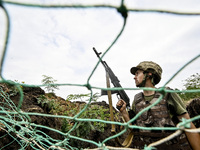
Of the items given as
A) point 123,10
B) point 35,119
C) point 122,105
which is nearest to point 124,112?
point 122,105

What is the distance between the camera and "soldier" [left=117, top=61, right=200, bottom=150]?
5.31 feet

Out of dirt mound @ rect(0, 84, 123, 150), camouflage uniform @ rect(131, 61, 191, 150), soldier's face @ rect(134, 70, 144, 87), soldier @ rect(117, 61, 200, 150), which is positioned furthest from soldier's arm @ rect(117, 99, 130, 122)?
dirt mound @ rect(0, 84, 123, 150)

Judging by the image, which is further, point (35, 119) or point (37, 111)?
point (37, 111)

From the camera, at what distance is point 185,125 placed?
563mm

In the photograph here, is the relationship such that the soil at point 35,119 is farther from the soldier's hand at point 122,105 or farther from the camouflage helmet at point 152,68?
the camouflage helmet at point 152,68

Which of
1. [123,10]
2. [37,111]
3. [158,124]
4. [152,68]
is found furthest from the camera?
[37,111]

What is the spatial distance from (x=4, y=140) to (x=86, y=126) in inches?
45.2

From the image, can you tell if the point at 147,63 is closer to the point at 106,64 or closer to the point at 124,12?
the point at 106,64

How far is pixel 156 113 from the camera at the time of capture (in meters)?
1.78

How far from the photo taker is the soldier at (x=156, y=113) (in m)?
1.62

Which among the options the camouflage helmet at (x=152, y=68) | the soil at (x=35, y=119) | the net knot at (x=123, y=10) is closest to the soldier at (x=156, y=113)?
the camouflage helmet at (x=152, y=68)

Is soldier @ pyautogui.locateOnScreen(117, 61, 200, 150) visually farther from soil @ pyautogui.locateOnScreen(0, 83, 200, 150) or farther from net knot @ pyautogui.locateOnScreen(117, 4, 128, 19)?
net knot @ pyautogui.locateOnScreen(117, 4, 128, 19)

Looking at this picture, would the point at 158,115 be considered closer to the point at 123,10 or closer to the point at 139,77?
the point at 139,77

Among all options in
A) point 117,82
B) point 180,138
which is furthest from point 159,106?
point 117,82
